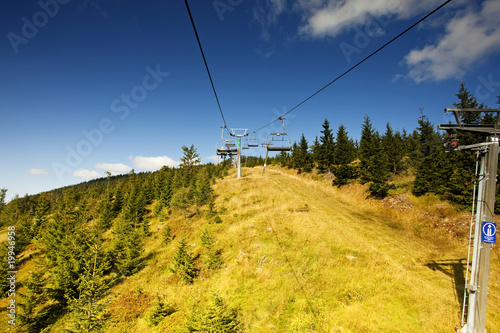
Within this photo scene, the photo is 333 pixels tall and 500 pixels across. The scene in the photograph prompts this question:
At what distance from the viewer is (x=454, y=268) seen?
1070 centimetres

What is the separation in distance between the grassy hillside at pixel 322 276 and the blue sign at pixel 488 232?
3203 millimetres

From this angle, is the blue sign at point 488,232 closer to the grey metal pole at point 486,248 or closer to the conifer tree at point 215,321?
the grey metal pole at point 486,248

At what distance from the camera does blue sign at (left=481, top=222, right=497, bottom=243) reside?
646 cm

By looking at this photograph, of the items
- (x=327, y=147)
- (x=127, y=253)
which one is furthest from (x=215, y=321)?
(x=327, y=147)

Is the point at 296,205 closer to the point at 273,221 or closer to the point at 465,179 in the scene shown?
the point at 273,221

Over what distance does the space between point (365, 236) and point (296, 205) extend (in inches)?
347

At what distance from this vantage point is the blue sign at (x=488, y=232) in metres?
6.46

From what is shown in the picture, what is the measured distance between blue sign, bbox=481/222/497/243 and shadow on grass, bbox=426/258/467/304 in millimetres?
3985

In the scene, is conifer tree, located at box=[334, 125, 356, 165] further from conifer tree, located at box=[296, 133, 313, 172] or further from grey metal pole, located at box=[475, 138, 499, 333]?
grey metal pole, located at box=[475, 138, 499, 333]

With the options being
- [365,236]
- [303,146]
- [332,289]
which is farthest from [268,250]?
[303,146]

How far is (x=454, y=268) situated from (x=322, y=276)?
23.2ft

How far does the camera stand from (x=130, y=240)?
2078cm

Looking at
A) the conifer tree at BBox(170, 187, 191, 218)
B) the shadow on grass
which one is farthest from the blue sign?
the conifer tree at BBox(170, 187, 191, 218)

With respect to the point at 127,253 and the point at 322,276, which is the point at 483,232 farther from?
the point at 127,253
